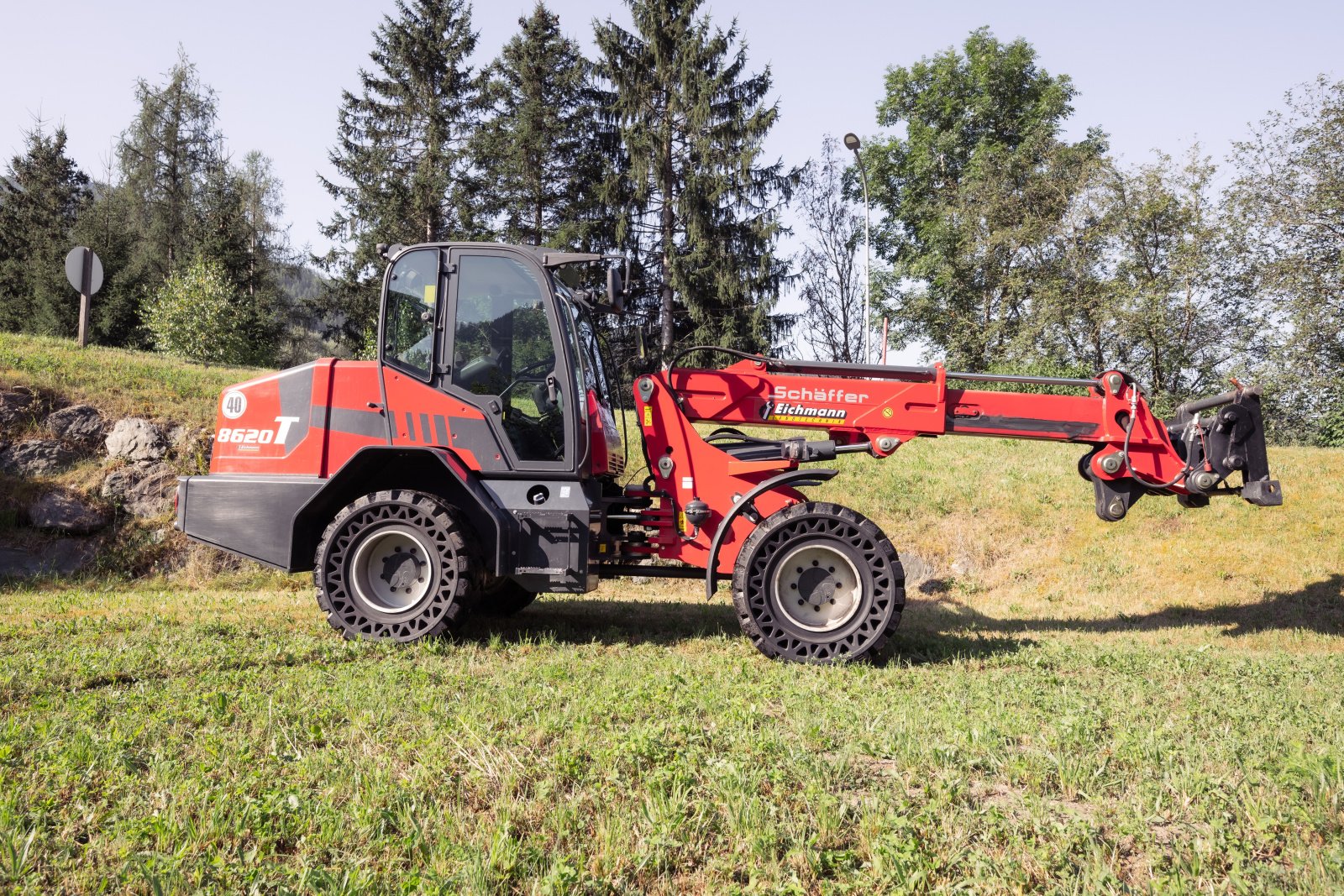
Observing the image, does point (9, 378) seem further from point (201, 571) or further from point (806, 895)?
point (806, 895)

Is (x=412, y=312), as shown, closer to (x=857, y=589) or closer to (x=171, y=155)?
(x=857, y=589)

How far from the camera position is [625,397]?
753 cm

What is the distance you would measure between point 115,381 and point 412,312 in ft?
30.0

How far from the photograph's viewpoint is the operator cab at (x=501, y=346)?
6.10 m

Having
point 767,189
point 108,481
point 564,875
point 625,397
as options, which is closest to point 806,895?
point 564,875

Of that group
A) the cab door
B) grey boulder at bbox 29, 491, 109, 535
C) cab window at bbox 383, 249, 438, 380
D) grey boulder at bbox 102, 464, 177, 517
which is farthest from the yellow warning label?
grey boulder at bbox 29, 491, 109, 535

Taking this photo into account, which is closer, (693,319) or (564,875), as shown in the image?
(564,875)

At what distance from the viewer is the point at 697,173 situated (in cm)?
2447

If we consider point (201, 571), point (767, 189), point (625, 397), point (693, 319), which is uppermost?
point (767, 189)

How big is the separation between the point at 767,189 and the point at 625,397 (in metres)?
19.6

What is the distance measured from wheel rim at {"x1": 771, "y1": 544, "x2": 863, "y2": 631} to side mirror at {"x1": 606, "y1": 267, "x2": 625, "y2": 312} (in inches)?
88.3

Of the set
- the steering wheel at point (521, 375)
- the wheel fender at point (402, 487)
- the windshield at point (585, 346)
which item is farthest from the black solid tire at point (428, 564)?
the windshield at point (585, 346)

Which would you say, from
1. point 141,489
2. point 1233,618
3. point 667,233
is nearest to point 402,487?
point 141,489

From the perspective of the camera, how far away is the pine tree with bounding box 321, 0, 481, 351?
25.9m
